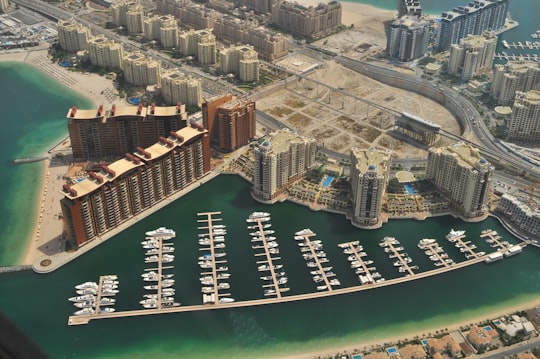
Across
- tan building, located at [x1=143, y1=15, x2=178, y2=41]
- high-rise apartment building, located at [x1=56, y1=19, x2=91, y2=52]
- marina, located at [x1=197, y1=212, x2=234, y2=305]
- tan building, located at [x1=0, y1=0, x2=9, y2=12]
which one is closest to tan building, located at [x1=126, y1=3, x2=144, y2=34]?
tan building, located at [x1=143, y1=15, x2=178, y2=41]

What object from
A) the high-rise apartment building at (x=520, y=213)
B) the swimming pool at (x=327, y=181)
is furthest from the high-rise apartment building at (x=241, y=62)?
the high-rise apartment building at (x=520, y=213)

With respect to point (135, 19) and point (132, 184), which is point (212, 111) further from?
point (135, 19)

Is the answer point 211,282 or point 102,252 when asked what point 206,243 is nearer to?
point 211,282

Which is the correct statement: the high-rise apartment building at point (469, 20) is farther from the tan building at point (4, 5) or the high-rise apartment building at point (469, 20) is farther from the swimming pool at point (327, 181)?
the tan building at point (4, 5)

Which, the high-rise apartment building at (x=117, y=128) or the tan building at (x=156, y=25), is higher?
the tan building at (x=156, y=25)

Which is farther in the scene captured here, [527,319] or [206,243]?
[206,243]

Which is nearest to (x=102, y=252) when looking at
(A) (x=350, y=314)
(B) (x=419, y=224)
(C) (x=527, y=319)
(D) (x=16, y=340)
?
(A) (x=350, y=314)
